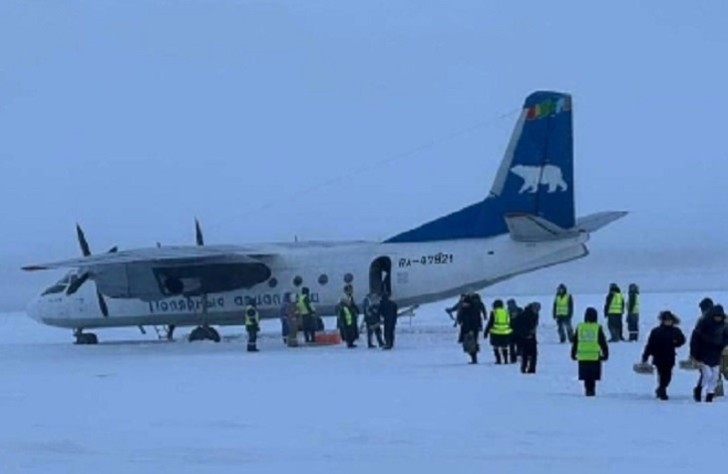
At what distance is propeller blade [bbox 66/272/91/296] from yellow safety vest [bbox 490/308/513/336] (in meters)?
14.8

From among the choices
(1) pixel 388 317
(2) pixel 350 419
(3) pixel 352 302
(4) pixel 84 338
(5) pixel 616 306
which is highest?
(3) pixel 352 302

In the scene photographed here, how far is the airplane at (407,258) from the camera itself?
29203mm

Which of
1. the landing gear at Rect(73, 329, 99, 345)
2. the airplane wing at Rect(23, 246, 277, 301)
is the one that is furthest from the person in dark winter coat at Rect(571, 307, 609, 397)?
the landing gear at Rect(73, 329, 99, 345)

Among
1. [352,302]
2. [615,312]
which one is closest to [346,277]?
[352,302]

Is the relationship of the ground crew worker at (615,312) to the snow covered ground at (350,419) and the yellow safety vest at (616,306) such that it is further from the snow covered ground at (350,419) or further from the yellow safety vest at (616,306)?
the snow covered ground at (350,419)

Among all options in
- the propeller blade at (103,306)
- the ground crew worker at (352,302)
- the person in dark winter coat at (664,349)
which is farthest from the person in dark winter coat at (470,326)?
the propeller blade at (103,306)

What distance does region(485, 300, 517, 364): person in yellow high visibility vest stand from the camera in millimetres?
21470

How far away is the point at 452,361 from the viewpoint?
2270 centimetres

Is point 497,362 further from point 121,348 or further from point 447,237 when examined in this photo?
point 121,348

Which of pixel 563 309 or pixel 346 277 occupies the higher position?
pixel 346 277

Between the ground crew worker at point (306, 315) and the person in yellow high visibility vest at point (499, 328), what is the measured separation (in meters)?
8.03

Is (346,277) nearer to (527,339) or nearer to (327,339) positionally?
(327,339)

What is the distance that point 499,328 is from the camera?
2167cm

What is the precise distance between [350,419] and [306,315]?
617 inches
